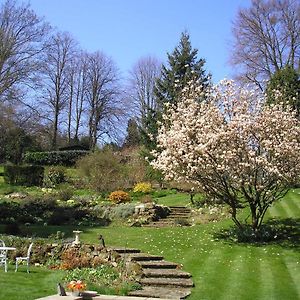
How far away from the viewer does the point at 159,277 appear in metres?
9.91

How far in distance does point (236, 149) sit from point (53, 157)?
22.9m

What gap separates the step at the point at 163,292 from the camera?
8.53 metres

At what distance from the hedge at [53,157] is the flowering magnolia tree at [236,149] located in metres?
20.6

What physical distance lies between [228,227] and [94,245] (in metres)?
4.85

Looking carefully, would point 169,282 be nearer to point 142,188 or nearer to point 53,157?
point 142,188

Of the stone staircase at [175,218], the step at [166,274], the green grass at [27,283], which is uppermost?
the stone staircase at [175,218]

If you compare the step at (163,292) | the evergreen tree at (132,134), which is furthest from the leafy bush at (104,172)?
the evergreen tree at (132,134)

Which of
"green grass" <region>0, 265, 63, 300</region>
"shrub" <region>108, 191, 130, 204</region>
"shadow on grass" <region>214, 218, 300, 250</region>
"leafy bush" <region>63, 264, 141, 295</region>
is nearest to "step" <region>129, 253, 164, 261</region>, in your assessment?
"leafy bush" <region>63, 264, 141, 295</region>

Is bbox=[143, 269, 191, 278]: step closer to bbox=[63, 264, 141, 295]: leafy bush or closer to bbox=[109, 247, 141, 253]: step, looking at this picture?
bbox=[63, 264, 141, 295]: leafy bush

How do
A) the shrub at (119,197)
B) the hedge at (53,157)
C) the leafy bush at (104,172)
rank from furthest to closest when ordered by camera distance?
the hedge at (53,157), the leafy bush at (104,172), the shrub at (119,197)

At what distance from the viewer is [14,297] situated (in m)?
7.58

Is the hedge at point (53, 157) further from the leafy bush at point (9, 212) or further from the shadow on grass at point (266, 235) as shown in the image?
the shadow on grass at point (266, 235)

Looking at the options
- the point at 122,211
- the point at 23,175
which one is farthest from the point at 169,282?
the point at 23,175

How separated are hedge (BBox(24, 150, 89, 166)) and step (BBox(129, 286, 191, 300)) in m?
24.8
